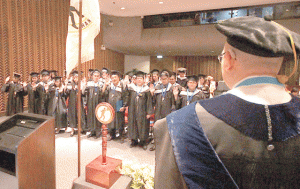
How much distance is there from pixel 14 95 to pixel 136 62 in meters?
10.0

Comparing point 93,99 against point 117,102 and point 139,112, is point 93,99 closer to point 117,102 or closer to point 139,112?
point 117,102

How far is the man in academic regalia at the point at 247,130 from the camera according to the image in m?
0.58

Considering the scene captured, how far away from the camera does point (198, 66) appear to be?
606 inches

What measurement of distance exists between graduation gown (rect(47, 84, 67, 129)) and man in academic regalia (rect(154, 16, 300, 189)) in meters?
5.34

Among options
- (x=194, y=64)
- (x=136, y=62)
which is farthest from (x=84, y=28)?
(x=194, y=64)

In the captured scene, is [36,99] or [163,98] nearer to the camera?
[163,98]

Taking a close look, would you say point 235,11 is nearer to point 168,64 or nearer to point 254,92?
point 168,64

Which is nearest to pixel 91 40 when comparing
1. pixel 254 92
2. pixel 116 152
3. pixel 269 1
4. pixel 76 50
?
pixel 76 50

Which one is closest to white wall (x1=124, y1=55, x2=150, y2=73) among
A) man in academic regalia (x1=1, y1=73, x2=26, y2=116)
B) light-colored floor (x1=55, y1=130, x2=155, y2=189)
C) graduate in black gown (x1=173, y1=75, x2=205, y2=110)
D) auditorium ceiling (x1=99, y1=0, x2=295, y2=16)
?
auditorium ceiling (x1=99, y1=0, x2=295, y2=16)

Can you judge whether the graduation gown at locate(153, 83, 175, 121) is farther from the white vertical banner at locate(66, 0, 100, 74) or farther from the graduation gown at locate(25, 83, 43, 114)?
the graduation gown at locate(25, 83, 43, 114)

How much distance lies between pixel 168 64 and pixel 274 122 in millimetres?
15668

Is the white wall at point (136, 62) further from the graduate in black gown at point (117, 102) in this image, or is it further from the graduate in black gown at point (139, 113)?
the graduate in black gown at point (139, 113)

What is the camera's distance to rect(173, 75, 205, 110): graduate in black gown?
417cm

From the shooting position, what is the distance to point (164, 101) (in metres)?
4.45
